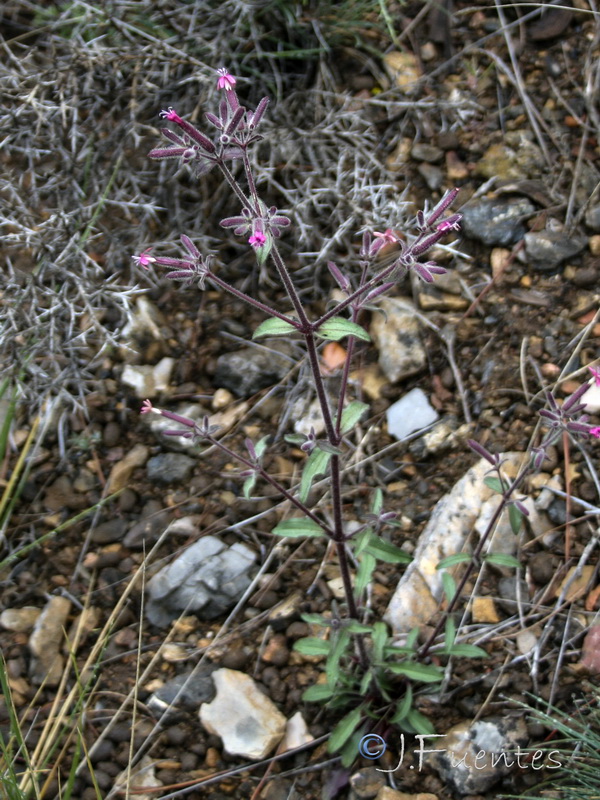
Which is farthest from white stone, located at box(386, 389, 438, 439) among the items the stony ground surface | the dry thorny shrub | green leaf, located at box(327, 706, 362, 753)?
green leaf, located at box(327, 706, 362, 753)

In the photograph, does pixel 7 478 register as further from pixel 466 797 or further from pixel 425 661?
pixel 466 797

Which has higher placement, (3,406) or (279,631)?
(3,406)

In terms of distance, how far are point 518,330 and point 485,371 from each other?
0.82 ft

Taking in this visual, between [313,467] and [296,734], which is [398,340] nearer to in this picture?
[313,467]

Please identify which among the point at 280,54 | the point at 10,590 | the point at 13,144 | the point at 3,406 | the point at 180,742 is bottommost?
the point at 180,742

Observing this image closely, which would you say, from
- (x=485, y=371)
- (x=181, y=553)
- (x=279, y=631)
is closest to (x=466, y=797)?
(x=279, y=631)

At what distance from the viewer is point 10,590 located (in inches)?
126

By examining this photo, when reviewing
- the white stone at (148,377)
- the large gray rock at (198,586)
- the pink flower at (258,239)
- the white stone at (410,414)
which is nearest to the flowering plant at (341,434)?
the pink flower at (258,239)

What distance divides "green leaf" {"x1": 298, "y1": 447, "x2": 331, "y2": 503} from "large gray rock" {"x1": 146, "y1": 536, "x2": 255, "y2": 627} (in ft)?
2.92

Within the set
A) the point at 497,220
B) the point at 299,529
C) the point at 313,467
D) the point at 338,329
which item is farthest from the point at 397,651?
the point at 497,220

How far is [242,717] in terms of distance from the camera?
9.29 feet

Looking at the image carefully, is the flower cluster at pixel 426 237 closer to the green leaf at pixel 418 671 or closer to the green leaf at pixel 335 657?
the green leaf at pixel 335 657

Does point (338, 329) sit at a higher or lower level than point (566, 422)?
higher

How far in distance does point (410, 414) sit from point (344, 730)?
1362mm
